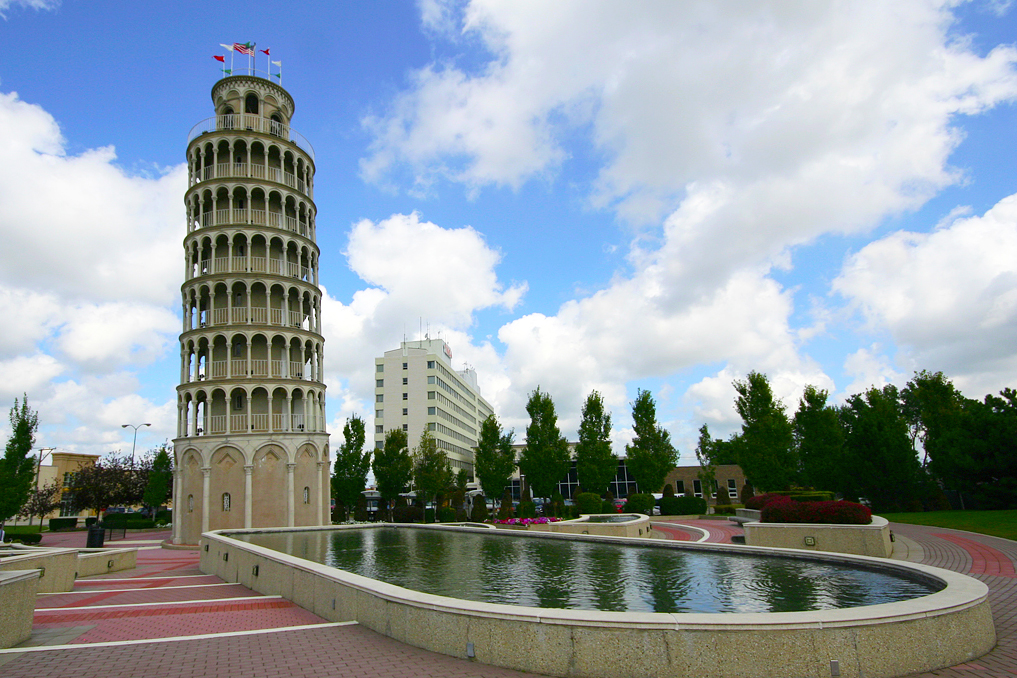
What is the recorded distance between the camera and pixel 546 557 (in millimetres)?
18188

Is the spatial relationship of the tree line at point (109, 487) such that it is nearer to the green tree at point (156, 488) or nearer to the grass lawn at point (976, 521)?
the green tree at point (156, 488)

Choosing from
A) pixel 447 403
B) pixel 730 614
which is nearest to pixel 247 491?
pixel 730 614

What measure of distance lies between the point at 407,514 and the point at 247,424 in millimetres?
16996

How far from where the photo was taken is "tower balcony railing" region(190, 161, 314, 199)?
41.0 metres

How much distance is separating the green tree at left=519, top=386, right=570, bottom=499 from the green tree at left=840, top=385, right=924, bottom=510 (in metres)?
23.4

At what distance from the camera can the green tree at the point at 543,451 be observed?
54.2 metres

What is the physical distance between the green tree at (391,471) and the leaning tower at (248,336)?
1254 centimetres

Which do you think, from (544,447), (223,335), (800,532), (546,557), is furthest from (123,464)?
(800,532)

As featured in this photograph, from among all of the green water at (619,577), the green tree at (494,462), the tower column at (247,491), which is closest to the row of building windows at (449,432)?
the green tree at (494,462)

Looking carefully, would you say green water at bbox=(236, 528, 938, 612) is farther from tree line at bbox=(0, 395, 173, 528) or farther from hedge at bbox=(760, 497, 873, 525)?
tree line at bbox=(0, 395, 173, 528)

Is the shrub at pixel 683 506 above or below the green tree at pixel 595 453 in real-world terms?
below

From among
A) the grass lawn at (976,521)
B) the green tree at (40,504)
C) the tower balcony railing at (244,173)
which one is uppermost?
the tower balcony railing at (244,173)

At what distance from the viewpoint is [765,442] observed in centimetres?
4572

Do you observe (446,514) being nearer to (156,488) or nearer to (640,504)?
(640,504)
